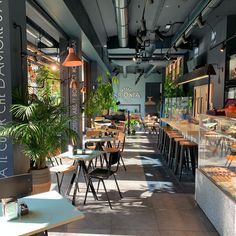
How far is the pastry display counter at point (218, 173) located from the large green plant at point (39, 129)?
75.4 inches

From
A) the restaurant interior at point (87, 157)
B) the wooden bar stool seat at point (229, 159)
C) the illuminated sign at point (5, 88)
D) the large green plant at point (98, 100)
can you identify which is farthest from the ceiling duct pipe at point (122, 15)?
the wooden bar stool seat at point (229, 159)

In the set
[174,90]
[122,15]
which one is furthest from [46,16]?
[174,90]

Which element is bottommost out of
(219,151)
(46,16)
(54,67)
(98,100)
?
(219,151)

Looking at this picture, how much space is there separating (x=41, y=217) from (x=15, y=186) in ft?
1.20

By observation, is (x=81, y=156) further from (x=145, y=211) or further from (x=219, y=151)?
(x=219, y=151)

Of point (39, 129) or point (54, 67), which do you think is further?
point (54, 67)

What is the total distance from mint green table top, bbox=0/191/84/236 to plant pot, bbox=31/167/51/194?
1177 millimetres

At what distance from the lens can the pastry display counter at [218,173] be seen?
8.70 ft

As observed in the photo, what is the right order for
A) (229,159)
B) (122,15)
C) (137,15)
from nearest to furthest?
1. (229,159)
2. (122,15)
3. (137,15)

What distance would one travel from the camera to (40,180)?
3.21 metres

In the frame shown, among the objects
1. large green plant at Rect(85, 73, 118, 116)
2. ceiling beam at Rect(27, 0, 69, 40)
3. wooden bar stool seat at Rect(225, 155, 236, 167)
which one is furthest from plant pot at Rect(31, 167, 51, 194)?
large green plant at Rect(85, 73, 118, 116)

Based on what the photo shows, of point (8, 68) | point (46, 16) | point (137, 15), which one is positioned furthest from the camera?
point (137, 15)

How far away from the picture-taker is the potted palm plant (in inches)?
115

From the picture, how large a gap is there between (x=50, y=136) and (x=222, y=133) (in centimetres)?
215
